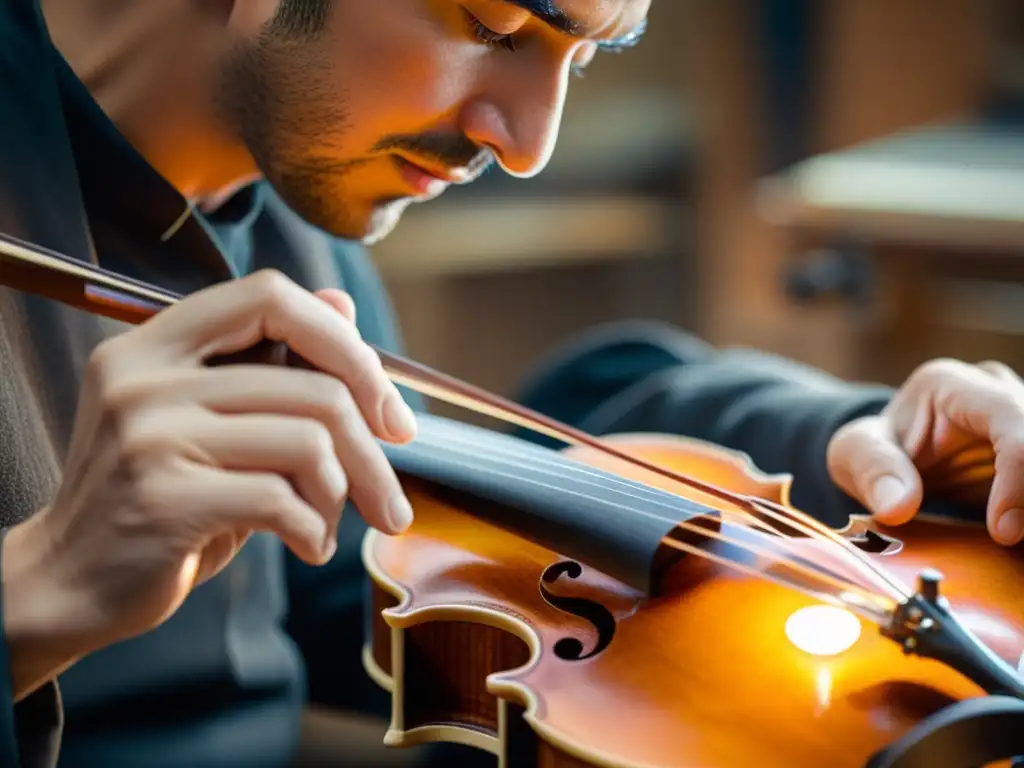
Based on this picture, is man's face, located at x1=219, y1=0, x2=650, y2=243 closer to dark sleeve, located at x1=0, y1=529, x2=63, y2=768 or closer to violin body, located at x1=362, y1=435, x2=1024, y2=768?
violin body, located at x1=362, y1=435, x2=1024, y2=768

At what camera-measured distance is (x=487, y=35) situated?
0.62m

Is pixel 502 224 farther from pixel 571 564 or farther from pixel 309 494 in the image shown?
pixel 309 494

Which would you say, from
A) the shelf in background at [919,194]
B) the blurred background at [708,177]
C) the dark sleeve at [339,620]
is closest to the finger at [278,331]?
the dark sleeve at [339,620]

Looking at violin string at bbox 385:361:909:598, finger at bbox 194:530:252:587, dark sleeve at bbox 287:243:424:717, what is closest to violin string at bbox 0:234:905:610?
violin string at bbox 385:361:909:598

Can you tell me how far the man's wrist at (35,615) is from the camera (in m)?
0.42

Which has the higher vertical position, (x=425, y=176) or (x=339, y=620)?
(x=425, y=176)

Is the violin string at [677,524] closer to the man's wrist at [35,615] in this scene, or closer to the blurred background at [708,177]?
the man's wrist at [35,615]

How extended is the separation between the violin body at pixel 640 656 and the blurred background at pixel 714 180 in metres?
0.89

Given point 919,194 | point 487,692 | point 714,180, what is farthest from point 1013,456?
point 714,180

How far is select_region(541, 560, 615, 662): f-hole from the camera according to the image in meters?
0.51

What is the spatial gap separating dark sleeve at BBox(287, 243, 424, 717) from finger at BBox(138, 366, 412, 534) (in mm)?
446

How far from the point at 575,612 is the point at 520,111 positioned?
27 cm

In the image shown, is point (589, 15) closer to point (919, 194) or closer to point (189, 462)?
point (189, 462)

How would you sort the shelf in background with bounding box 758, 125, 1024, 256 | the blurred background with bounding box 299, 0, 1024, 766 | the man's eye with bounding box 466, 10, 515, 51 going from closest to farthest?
the man's eye with bounding box 466, 10, 515, 51, the shelf in background with bounding box 758, 125, 1024, 256, the blurred background with bounding box 299, 0, 1024, 766
